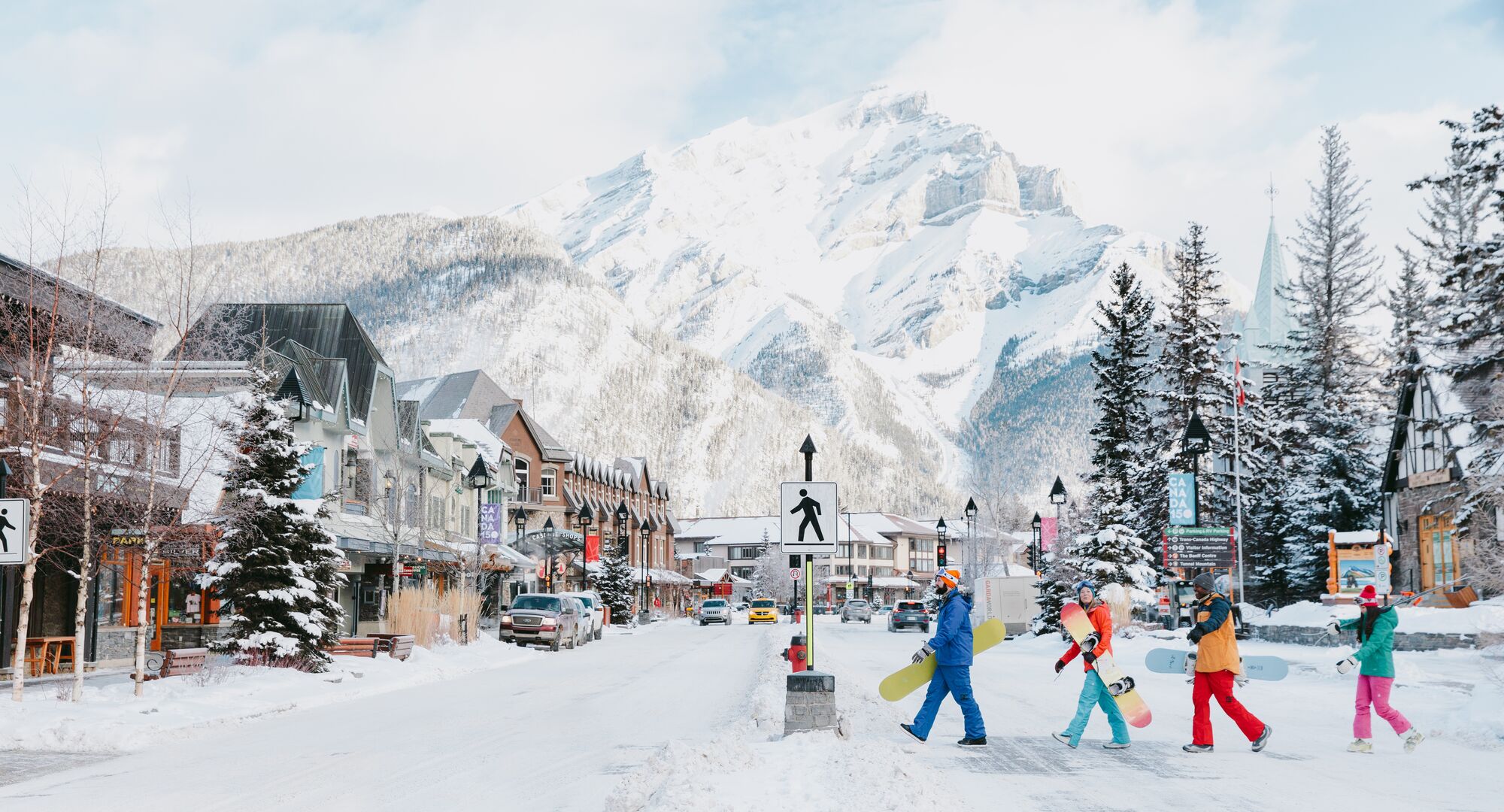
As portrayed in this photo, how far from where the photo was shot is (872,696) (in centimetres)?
1922

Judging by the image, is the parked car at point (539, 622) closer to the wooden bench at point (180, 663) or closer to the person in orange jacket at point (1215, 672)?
the wooden bench at point (180, 663)

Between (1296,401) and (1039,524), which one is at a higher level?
(1296,401)

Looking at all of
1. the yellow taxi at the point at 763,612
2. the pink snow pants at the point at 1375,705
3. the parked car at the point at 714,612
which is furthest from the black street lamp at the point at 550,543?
the pink snow pants at the point at 1375,705

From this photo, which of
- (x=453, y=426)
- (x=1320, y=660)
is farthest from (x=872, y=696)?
(x=453, y=426)

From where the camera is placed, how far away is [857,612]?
82.8 meters

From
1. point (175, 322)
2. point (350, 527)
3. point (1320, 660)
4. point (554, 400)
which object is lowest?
point (1320, 660)

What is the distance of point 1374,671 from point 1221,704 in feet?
5.41

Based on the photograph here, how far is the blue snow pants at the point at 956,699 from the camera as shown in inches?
508

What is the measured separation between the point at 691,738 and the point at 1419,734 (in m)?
7.26

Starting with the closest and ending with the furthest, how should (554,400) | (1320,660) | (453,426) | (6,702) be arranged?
(6,702)
(1320,660)
(453,426)
(554,400)

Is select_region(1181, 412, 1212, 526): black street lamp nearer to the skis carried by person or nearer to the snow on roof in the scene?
the skis carried by person

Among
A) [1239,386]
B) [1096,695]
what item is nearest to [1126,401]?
[1239,386]

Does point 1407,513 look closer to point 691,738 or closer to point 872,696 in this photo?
point 872,696

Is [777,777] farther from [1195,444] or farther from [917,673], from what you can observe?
[1195,444]
